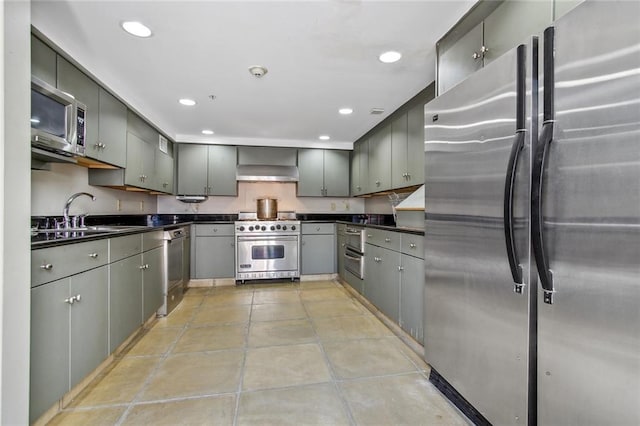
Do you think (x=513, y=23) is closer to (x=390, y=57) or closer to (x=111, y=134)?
(x=390, y=57)

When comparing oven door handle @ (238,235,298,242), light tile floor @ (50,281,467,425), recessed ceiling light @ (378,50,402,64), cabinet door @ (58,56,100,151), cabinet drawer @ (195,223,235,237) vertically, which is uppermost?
recessed ceiling light @ (378,50,402,64)

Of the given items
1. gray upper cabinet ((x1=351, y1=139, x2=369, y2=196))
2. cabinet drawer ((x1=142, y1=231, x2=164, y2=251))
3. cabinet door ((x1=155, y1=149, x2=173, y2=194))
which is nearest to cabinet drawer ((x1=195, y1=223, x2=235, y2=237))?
cabinet door ((x1=155, y1=149, x2=173, y2=194))

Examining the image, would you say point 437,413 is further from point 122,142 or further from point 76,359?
point 122,142

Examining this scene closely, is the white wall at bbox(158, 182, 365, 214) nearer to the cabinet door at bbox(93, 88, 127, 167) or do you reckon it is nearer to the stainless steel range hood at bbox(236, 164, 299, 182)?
the stainless steel range hood at bbox(236, 164, 299, 182)

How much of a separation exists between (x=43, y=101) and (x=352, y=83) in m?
2.14

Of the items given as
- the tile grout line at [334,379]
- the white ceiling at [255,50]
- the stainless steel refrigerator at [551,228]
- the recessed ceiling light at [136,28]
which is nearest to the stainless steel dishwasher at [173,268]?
the white ceiling at [255,50]

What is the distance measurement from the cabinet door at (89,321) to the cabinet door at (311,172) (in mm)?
3134

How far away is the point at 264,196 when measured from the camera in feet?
16.1

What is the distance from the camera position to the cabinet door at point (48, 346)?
1.33m

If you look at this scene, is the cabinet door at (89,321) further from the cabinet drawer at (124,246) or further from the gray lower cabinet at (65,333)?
the cabinet drawer at (124,246)

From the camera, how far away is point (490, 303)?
1336mm

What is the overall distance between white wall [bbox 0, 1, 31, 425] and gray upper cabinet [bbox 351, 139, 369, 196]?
138 inches

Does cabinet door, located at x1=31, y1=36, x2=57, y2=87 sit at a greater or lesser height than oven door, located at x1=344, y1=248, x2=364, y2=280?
greater

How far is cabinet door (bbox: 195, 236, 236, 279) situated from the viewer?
13.7ft
